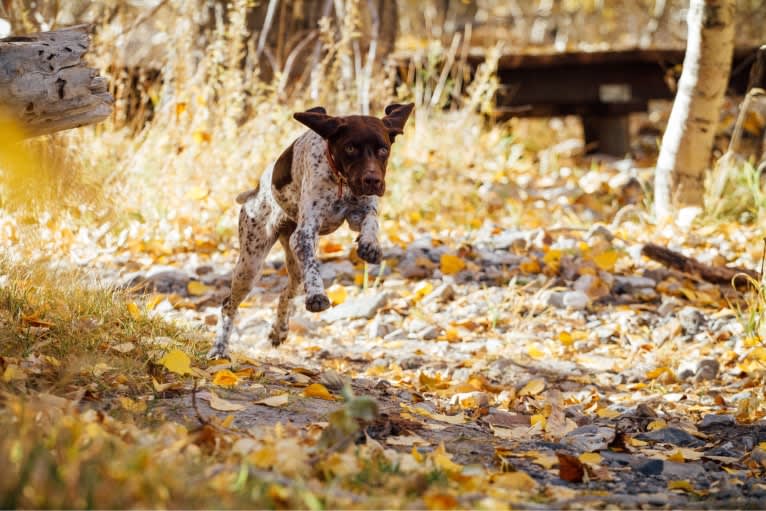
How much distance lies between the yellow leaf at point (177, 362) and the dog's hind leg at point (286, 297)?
148 cm

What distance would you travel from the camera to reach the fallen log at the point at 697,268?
6.25m

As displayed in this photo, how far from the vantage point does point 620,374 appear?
196 inches

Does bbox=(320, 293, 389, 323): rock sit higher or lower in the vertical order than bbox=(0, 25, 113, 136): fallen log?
lower

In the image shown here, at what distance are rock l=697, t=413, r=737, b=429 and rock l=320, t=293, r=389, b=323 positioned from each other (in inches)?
98.5

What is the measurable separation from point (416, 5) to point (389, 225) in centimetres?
1276

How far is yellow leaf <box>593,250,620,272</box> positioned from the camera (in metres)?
6.43

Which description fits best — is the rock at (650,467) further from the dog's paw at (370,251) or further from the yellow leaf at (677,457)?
the dog's paw at (370,251)

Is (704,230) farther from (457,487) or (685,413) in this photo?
(457,487)

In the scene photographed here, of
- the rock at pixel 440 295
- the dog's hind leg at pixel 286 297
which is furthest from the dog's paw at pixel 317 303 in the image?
the rock at pixel 440 295

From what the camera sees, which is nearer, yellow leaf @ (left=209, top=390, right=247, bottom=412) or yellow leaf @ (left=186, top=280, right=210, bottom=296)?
yellow leaf @ (left=209, top=390, right=247, bottom=412)

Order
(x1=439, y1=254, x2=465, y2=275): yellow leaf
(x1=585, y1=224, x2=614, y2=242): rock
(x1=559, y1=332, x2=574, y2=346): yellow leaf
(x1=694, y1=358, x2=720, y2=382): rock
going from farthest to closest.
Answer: (x1=585, y1=224, x2=614, y2=242): rock
(x1=439, y1=254, x2=465, y2=275): yellow leaf
(x1=559, y1=332, x2=574, y2=346): yellow leaf
(x1=694, y1=358, x2=720, y2=382): rock

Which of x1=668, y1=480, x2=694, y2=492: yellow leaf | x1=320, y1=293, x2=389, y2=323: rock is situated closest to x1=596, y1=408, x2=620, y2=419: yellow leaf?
x1=668, y1=480, x2=694, y2=492: yellow leaf

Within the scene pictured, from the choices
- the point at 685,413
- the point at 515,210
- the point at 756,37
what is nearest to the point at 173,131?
the point at 515,210

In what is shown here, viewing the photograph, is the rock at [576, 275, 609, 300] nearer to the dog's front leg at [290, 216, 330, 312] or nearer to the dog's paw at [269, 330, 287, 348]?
the dog's paw at [269, 330, 287, 348]
